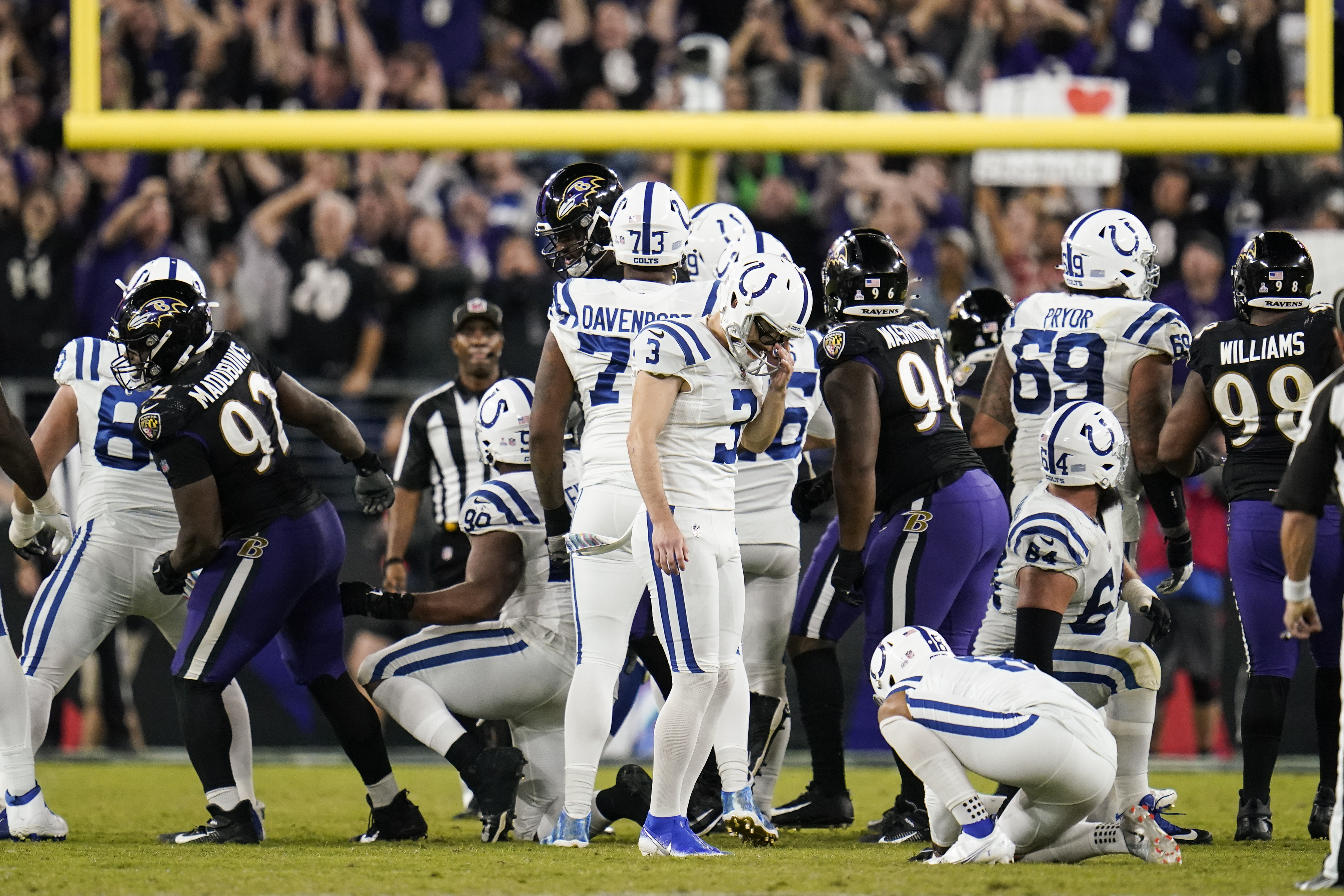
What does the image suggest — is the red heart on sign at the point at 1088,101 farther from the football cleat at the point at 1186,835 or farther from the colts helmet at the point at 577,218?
the football cleat at the point at 1186,835

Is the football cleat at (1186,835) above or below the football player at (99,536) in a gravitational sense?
below

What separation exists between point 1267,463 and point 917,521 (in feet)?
4.23

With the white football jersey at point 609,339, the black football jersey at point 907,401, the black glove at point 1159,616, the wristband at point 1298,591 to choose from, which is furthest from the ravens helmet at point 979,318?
the wristband at point 1298,591

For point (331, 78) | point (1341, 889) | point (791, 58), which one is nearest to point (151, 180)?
point (331, 78)

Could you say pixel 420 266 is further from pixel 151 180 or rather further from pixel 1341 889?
pixel 1341 889

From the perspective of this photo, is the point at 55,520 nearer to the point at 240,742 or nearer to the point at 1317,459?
the point at 240,742

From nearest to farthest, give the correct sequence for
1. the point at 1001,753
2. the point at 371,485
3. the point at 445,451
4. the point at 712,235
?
the point at 1001,753
the point at 371,485
the point at 712,235
the point at 445,451

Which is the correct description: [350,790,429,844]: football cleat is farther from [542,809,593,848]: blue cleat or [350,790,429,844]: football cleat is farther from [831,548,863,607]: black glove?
[831,548,863,607]: black glove

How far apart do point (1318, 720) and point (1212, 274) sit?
14.1 feet

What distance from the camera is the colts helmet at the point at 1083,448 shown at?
5828 millimetres

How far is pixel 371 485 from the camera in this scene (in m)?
6.41

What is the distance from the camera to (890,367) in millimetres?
6066

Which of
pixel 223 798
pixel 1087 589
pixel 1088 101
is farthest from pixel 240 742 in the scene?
pixel 1088 101

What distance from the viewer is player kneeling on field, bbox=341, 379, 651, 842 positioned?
5.86 m
